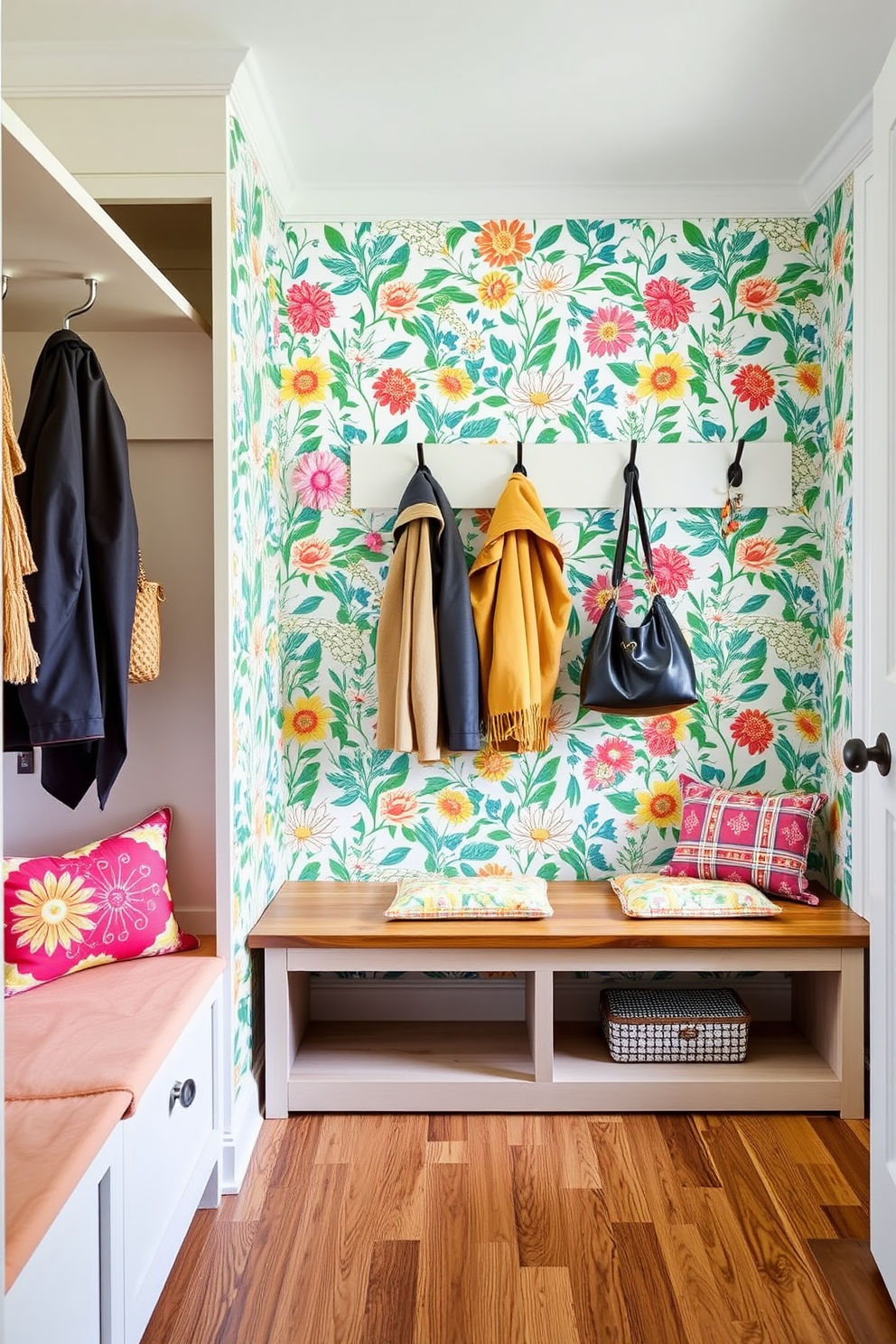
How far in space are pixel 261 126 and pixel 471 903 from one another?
2008 mm

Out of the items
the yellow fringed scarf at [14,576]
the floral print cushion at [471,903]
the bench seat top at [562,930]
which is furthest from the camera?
the floral print cushion at [471,903]

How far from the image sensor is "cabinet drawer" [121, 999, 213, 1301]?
63.3 inches

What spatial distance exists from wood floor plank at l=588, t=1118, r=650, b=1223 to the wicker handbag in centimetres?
148

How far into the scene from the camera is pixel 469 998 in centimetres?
299

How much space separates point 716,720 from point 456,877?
90 centimetres

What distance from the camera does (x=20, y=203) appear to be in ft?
5.32

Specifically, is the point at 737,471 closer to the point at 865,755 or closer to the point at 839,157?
the point at 839,157

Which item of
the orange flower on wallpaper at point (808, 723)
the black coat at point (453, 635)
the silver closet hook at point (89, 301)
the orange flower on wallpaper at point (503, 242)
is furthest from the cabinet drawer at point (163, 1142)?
the orange flower on wallpaper at point (503, 242)

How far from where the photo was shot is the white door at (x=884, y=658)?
173 centimetres

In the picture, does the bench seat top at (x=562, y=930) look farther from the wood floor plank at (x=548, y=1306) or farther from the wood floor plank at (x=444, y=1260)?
the wood floor plank at (x=548, y=1306)

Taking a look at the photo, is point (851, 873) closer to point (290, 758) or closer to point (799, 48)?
point (290, 758)

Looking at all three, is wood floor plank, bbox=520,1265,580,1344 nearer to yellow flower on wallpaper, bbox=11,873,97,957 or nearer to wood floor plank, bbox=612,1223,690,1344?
wood floor plank, bbox=612,1223,690,1344

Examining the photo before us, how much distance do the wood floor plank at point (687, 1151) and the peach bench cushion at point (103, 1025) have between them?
1138 millimetres

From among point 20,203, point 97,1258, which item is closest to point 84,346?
point 20,203
